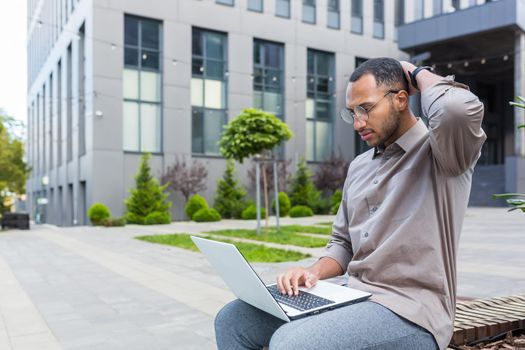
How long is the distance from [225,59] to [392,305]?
75.6ft

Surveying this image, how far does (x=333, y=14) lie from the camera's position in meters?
26.9

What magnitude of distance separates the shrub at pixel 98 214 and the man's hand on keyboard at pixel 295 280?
17.9 m

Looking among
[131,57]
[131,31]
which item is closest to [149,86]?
[131,57]

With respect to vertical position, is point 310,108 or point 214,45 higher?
point 214,45

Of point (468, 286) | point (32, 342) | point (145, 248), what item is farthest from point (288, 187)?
point (32, 342)

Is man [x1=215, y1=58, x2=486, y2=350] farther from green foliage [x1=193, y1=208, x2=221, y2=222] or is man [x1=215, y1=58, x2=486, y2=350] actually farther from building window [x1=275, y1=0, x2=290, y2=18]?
building window [x1=275, y1=0, x2=290, y2=18]

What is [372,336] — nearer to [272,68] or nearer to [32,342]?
[32,342]

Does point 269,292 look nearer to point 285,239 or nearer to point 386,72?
point 386,72

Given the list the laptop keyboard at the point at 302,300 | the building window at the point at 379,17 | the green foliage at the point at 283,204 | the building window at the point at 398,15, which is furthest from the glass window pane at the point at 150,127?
the laptop keyboard at the point at 302,300

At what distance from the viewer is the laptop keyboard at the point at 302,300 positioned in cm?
164

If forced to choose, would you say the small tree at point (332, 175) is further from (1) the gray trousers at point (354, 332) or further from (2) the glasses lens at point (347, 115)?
(1) the gray trousers at point (354, 332)

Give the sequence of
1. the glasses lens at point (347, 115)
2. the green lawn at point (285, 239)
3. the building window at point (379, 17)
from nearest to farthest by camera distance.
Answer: the glasses lens at point (347, 115), the green lawn at point (285, 239), the building window at point (379, 17)

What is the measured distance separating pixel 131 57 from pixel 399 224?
2128 cm

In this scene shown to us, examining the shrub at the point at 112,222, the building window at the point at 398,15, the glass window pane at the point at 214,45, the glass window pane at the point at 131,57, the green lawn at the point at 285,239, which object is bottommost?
the shrub at the point at 112,222
